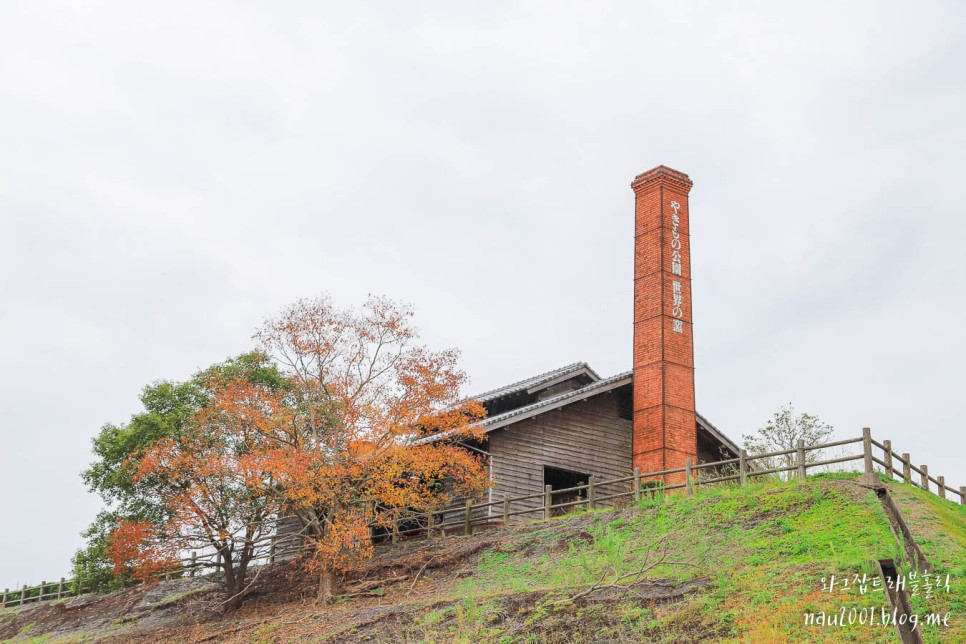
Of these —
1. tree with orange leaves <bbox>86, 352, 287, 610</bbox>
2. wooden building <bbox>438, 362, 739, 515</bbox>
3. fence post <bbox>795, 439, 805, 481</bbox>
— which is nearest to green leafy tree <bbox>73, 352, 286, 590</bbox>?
tree with orange leaves <bbox>86, 352, 287, 610</bbox>

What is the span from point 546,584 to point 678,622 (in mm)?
4700

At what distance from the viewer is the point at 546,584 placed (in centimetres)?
2342

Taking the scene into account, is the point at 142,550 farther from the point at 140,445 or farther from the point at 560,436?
the point at 560,436

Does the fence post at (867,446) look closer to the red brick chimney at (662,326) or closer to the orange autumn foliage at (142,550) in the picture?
the red brick chimney at (662,326)

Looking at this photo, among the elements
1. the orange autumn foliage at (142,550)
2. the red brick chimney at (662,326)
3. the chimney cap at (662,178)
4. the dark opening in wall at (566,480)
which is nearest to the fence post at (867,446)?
the red brick chimney at (662,326)

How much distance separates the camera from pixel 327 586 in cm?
2781

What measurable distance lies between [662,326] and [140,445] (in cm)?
1723

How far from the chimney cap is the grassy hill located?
43.0 feet

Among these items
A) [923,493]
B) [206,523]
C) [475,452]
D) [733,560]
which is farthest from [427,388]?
[923,493]

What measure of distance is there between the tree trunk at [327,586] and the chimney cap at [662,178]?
17.6 m

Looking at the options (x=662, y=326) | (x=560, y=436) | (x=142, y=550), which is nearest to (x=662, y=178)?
(x=662, y=326)

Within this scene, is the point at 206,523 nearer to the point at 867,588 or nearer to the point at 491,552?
the point at 491,552

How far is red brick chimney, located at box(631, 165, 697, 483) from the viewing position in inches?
1336

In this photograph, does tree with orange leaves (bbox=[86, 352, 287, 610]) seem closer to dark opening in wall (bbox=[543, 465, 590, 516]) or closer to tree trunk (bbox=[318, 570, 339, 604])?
tree trunk (bbox=[318, 570, 339, 604])
